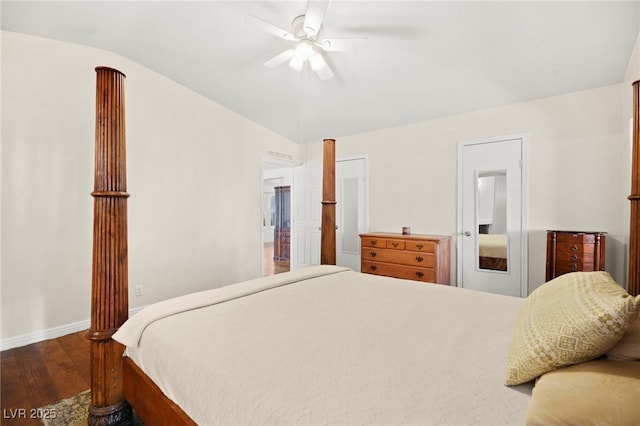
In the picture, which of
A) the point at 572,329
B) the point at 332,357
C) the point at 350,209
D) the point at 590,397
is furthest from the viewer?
the point at 350,209

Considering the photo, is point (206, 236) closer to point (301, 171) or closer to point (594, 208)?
point (301, 171)

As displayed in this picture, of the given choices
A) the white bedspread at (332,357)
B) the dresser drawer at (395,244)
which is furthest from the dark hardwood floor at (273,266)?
the white bedspread at (332,357)

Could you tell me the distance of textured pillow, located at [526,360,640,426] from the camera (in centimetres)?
62

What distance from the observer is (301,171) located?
17.8ft

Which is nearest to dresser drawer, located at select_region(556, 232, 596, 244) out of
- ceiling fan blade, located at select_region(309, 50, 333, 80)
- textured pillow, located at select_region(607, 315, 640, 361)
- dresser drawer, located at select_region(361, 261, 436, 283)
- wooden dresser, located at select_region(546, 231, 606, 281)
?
wooden dresser, located at select_region(546, 231, 606, 281)

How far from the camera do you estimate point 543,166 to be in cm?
326

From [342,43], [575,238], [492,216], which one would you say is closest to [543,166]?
[492,216]

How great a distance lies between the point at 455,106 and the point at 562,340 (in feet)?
11.1

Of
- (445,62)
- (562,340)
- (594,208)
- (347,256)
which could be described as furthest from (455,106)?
(562,340)

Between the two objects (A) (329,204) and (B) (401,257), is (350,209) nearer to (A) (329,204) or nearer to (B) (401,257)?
(B) (401,257)

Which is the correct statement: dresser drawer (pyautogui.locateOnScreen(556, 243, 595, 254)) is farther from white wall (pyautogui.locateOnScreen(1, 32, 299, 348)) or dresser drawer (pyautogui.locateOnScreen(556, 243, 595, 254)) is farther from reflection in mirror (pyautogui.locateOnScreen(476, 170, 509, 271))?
white wall (pyautogui.locateOnScreen(1, 32, 299, 348))

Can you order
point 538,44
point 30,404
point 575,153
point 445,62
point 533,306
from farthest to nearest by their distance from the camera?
point 575,153
point 445,62
point 538,44
point 30,404
point 533,306

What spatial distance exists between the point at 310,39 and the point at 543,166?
2.72 metres

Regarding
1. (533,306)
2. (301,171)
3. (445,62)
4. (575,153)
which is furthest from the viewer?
(301,171)
